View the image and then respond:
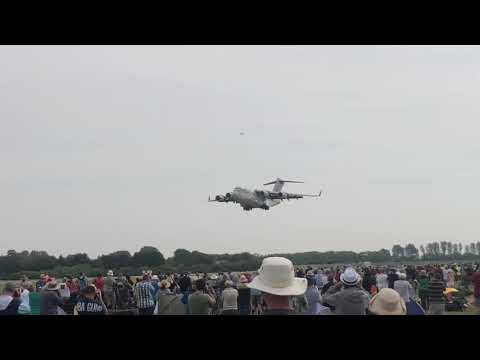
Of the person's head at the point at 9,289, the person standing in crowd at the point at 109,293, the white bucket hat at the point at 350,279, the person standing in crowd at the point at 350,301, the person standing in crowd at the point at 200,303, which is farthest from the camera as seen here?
the person standing in crowd at the point at 109,293

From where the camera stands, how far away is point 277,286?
16.1ft

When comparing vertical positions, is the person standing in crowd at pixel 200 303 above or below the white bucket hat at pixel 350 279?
below

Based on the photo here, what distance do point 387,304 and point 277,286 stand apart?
1241 mm

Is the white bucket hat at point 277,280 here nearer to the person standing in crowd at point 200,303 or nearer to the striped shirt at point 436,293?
the person standing in crowd at point 200,303

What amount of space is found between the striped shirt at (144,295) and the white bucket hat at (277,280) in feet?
33.8

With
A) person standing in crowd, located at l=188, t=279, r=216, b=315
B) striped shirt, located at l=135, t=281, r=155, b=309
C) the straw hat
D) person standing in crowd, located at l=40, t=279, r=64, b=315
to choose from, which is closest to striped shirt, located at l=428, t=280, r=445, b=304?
person standing in crowd, located at l=188, t=279, r=216, b=315

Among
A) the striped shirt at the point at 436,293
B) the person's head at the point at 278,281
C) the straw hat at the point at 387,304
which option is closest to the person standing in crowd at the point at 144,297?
the striped shirt at the point at 436,293

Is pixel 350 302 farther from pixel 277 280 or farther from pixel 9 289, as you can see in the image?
pixel 9 289

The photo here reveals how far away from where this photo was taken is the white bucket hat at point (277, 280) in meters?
4.86

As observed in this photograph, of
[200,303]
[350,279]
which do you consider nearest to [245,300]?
[200,303]
